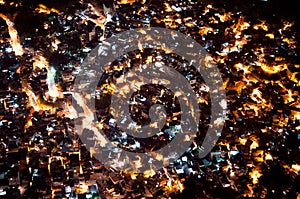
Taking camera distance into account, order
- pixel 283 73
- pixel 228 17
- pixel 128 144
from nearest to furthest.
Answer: pixel 128 144 < pixel 283 73 < pixel 228 17

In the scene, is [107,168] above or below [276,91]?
below

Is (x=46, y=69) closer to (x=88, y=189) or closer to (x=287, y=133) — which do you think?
(x=88, y=189)

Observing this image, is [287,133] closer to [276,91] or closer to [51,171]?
[276,91]

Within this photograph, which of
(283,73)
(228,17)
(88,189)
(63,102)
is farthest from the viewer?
(228,17)

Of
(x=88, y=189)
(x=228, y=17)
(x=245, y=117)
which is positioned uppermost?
(x=228, y=17)

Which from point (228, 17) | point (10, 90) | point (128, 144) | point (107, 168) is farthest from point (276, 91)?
point (10, 90)

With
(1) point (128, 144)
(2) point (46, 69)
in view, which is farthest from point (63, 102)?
(1) point (128, 144)

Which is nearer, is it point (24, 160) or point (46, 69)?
point (24, 160)
